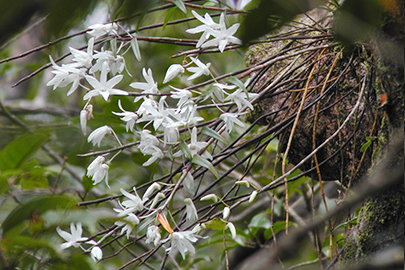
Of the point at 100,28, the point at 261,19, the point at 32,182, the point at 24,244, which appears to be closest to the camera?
the point at 261,19

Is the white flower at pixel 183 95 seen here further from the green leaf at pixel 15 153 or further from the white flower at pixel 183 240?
the green leaf at pixel 15 153

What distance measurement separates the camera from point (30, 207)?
0.47 metres

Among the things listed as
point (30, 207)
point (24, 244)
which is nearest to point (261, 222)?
point (30, 207)

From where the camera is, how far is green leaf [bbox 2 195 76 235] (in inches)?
17.5

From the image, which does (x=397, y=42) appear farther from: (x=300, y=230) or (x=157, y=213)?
(x=157, y=213)

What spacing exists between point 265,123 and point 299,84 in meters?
0.20

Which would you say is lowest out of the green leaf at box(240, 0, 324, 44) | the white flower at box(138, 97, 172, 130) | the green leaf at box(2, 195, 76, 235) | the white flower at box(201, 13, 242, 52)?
the green leaf at box(2, 195, 76, 235)

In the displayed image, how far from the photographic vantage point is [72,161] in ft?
5.00

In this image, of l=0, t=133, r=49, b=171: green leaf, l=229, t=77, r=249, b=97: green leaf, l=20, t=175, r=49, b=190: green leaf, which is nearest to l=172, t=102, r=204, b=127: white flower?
l=229, t=77, r=249, b=97: green leaf

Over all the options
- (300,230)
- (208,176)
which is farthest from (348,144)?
(208,176)

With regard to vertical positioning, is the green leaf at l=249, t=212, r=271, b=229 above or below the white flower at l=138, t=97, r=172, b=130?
below

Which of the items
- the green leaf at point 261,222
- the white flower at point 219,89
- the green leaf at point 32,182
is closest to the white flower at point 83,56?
the white flower at point 219,89

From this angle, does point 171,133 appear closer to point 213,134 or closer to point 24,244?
point 213,134

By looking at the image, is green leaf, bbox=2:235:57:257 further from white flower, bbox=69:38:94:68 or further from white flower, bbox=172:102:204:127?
white flower, bbox=69:38:94:68
